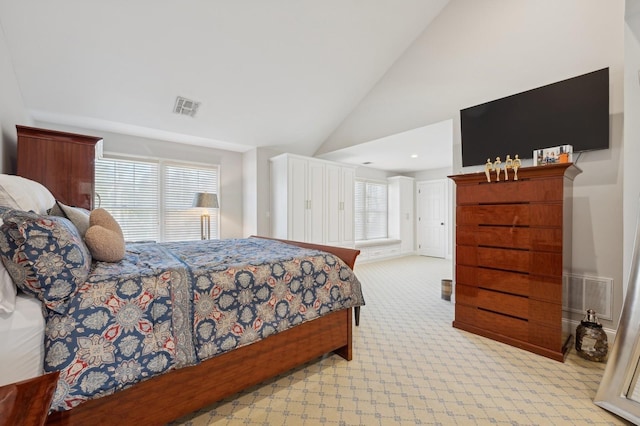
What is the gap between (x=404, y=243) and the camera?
7.07 m

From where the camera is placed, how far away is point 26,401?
2.12 ft

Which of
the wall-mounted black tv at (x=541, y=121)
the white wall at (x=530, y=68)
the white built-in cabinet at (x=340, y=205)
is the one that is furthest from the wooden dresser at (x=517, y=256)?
the white built-in cabinet at (x=340, y=205)

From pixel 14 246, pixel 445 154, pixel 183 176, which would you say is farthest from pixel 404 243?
pixel 14 246

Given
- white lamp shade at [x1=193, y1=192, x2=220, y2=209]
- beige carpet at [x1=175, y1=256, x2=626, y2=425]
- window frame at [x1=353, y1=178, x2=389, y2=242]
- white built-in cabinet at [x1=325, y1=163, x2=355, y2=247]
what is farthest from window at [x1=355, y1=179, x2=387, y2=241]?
beige carpet at [x1=175, y1=256, x2=626, y2=425]

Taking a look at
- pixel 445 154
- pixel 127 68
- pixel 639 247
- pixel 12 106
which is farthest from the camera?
pixel 445 154

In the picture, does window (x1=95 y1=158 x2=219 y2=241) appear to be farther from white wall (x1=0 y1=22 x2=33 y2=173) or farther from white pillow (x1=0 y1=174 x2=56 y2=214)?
white pillow (x1=0 y1=174 x2=56 y2=214)

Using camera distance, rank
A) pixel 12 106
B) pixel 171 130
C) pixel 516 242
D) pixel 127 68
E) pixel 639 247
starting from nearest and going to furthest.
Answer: pixel 639 247, pixel 516 242, pixel 12 106, pixel 127 68, pixel 171 130

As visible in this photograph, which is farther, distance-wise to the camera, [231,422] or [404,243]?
[404,243]

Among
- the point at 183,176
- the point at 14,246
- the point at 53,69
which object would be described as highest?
the point at 53,69

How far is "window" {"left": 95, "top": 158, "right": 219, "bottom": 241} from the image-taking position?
392 cm

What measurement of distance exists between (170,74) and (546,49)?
4.03m

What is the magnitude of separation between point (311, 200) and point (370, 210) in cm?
252

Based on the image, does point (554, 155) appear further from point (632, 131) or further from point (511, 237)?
point (511, 237)

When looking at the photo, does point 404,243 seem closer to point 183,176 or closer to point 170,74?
point 183,176
